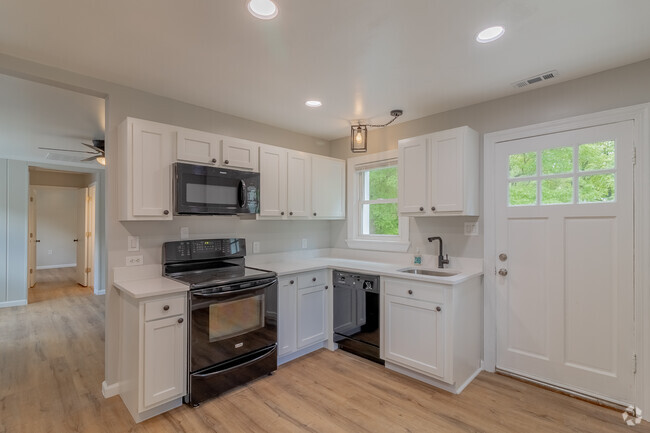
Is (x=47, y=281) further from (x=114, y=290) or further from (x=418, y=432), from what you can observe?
(x=418, y=432)

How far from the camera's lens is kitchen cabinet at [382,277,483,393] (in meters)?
2.54

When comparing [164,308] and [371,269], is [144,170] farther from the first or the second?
[371,269]

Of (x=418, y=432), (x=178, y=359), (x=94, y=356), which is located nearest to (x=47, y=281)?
(x=94, y=356)

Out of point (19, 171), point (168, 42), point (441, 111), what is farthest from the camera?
point (19, 171)

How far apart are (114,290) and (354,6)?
2.63m

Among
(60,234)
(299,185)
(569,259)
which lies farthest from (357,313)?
(60,234)

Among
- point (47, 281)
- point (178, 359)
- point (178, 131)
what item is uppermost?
point (178, 131)

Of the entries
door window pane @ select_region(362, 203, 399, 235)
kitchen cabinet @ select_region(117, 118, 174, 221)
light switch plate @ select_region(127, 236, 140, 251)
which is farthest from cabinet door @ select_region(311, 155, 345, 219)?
light switch plate @ select_region(127, 236, 140, 251)

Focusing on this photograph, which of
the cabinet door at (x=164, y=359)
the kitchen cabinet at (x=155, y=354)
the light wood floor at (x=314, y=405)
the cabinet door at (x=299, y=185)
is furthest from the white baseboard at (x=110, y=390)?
the cabinet door at (x=299, y=185)

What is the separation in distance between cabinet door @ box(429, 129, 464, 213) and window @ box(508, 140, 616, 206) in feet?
1.56

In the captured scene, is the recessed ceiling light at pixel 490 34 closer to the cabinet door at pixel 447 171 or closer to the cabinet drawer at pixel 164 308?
the cabinet door at pixel 447 171

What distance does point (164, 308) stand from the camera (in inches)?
87.2

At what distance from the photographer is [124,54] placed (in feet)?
6.97

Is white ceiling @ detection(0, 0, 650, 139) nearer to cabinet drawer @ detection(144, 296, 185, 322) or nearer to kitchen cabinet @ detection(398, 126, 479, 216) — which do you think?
kitchen cabinet @ detection(398, 126, 479, 216)
